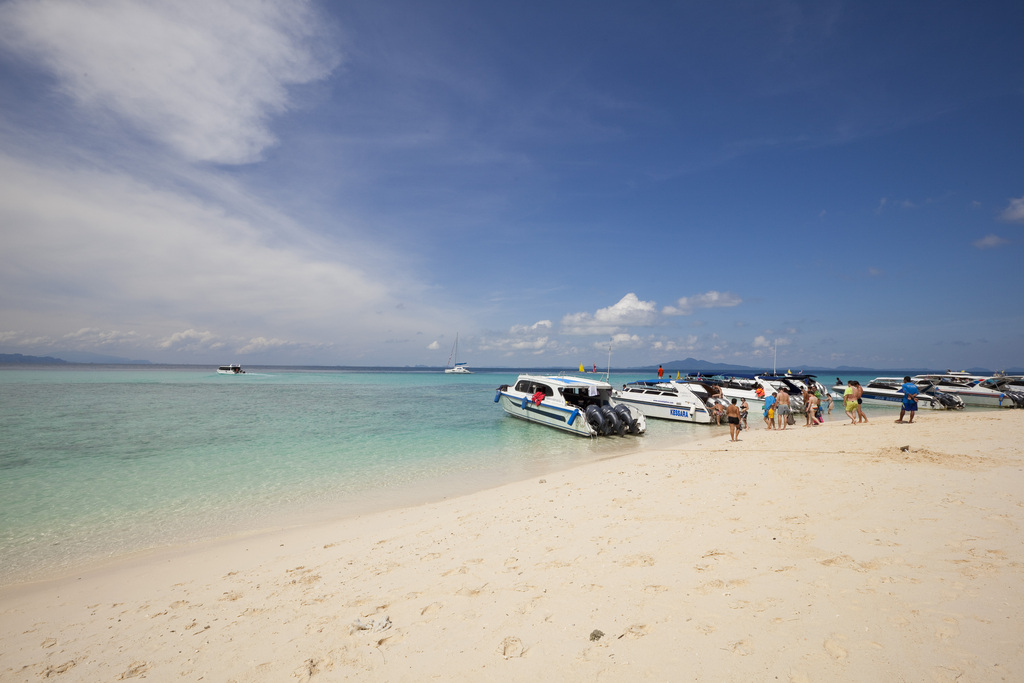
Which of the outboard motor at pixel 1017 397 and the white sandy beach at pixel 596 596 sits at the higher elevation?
the outboard motor at pixel 1017 397

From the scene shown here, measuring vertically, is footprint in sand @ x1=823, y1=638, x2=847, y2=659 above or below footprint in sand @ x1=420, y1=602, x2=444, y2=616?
above

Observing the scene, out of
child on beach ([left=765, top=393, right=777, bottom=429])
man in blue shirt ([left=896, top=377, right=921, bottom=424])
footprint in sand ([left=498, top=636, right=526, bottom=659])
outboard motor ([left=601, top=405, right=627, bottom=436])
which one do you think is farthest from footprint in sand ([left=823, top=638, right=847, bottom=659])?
man in blue shirt ([left=896, top=377, right=921, bottom=424])

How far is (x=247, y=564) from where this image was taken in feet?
22.4

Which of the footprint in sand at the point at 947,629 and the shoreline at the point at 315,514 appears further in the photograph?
the shoreline at the point at 315,514

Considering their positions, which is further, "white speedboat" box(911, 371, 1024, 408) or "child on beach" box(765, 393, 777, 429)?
"white speedboat" box(911, 371, 1024, 408)

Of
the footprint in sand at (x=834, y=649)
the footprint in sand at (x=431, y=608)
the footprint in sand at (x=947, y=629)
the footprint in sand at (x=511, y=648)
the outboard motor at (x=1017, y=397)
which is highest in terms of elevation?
the outboard motor at (x=1017, y=397)

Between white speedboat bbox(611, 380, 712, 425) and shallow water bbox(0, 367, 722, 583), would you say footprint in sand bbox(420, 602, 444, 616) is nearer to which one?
shallow water bbox(0, 367, 722, 583)

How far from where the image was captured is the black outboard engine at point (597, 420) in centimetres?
1936

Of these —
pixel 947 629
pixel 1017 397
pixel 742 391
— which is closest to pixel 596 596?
pixel 947 629

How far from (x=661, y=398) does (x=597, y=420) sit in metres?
7.60

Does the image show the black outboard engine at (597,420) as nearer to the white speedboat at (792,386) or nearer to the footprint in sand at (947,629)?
the white speedboat at (792,386)

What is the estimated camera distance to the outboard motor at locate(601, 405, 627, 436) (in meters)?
19.5

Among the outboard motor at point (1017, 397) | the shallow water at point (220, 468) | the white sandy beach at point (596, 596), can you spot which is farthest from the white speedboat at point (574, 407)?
the outboard motor at point (1017, 397)

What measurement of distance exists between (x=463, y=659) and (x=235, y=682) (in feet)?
6.60
